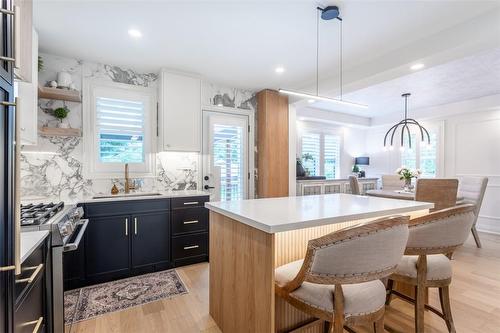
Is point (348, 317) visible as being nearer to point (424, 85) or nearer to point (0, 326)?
point (0, 326)

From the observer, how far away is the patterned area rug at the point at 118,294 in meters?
2.21

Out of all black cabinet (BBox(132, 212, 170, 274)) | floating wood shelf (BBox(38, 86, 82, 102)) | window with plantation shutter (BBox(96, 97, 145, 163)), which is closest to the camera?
floating wood shelf (BBox(38, 86, 82, 102))

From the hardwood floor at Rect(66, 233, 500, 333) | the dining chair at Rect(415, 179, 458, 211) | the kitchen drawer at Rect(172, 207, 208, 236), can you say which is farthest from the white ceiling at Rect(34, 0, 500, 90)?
the hardwood floor at Rect(66, 233, 500, 333)

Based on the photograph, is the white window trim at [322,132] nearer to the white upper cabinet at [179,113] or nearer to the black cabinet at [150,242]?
the white upper cabinet at [179,113]

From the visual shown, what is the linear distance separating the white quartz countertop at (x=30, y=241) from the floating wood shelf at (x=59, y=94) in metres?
1.92

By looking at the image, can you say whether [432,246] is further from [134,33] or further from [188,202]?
[134,33]

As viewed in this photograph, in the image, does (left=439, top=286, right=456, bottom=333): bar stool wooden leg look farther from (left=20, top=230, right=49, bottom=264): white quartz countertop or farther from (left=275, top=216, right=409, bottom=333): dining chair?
(left=20, top=230, right=49, bottom=264): white quartz countertop

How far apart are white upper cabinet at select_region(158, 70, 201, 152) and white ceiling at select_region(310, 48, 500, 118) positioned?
297cm

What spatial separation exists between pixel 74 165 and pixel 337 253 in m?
3.30

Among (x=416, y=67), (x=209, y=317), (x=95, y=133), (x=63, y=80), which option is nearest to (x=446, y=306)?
(x=209, y=317)

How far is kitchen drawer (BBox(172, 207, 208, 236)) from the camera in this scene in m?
3.12

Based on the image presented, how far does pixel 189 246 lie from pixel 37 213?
1714 millimetres

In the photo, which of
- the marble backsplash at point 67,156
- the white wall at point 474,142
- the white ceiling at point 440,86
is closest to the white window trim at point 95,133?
the marble backsplash at point 67,156

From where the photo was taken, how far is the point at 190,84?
3.56 meters
